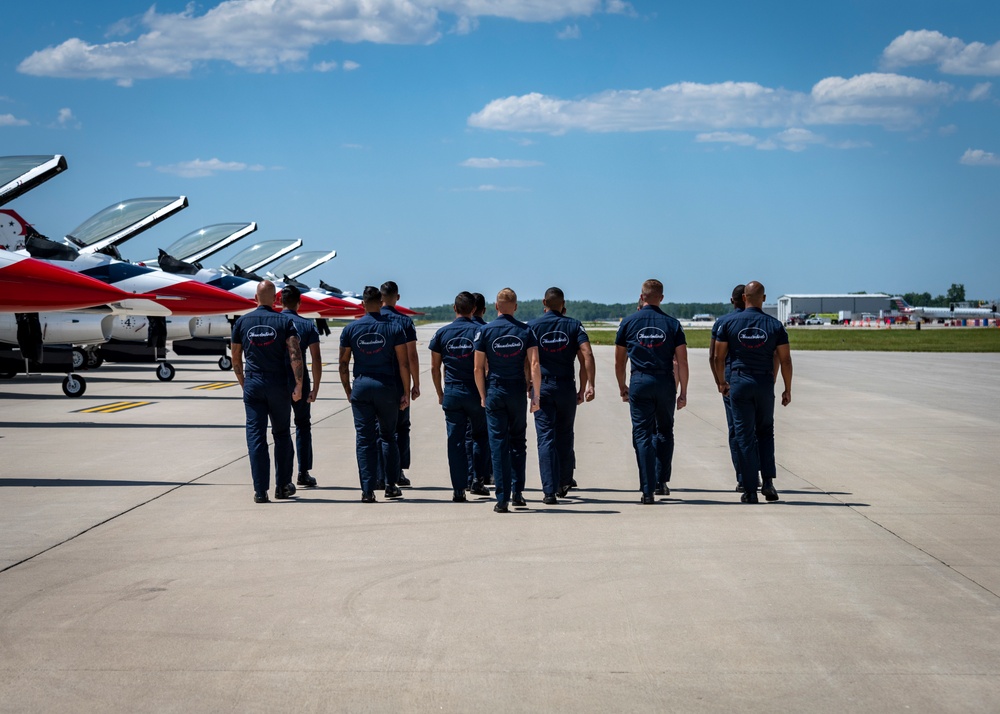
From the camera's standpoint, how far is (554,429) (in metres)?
9.07

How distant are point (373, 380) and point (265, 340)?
39.6 inches

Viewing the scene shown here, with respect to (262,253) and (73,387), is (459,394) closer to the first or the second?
(73,387)

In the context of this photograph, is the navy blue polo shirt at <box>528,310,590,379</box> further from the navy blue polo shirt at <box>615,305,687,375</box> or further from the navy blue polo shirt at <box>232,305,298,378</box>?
the navy blue polo shirt at <box>232,305,298,378</box>

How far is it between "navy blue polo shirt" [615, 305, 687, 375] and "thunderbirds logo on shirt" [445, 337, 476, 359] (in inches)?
50.9

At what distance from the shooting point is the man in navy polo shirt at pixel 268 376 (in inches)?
363

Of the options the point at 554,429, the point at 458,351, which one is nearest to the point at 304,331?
the point at 458,351

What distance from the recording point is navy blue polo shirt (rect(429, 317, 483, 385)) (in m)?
9.20

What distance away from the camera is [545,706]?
165 inches

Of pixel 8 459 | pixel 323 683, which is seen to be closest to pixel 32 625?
pixel 323 683

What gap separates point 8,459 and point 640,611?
29.1 ft

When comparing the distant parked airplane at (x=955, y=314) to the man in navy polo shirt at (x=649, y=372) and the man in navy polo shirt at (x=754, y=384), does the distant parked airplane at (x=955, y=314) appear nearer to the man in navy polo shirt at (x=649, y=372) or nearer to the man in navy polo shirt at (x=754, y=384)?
the man in navy polo shirt at (x=754, y=384)

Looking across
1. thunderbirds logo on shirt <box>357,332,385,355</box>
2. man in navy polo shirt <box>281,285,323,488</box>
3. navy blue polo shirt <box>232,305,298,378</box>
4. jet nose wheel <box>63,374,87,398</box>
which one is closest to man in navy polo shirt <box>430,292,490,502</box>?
thunderbirds logo on shirt <box>357,332,385,355</box>

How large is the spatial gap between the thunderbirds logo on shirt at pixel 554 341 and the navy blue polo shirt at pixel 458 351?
0.57 m

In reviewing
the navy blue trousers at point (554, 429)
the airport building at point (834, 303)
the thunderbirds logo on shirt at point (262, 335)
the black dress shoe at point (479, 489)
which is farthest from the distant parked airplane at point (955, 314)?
the thunderbirds logo on shirt at point (262, 335)
